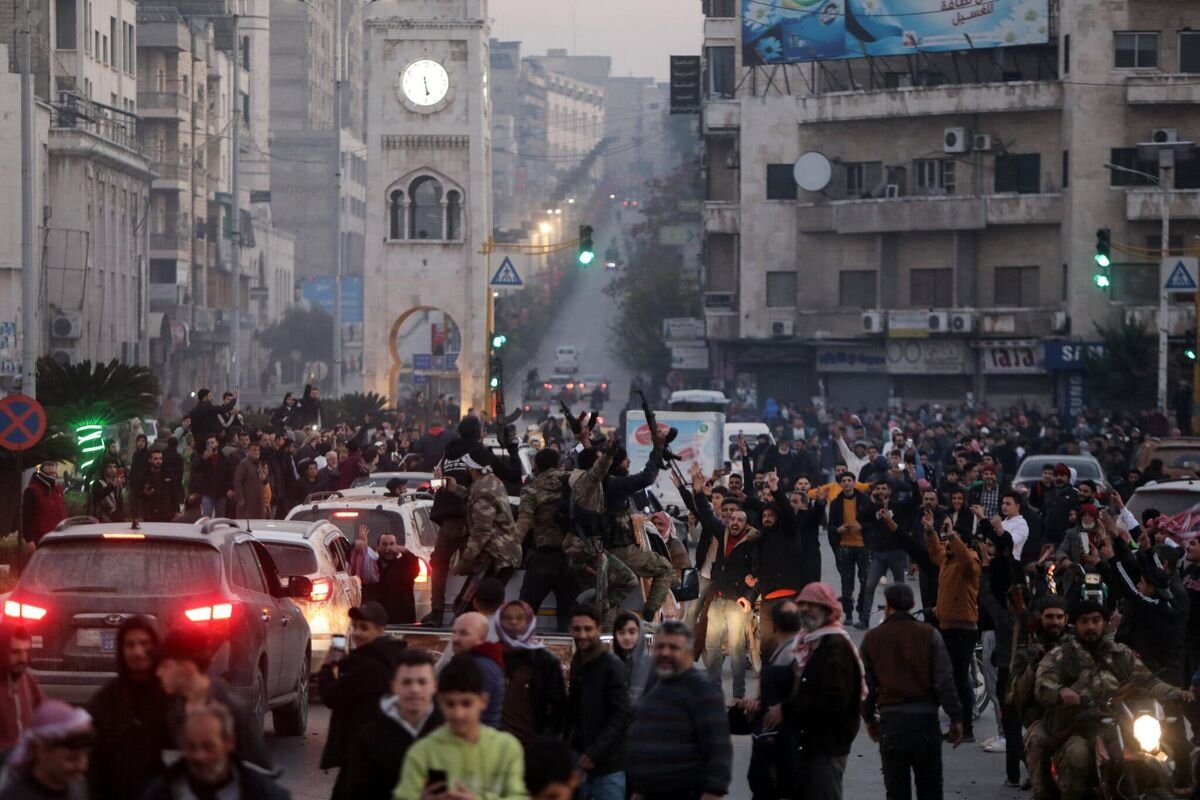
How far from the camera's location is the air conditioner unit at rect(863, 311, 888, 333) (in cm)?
6538

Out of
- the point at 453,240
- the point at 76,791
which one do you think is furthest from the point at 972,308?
the point at 76,791

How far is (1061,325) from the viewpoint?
6250 centimetres

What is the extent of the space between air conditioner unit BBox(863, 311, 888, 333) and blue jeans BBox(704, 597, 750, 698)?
4834 cm

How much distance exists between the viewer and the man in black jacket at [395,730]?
8359 mm

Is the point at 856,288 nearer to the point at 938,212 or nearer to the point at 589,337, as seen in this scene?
the point at 938,212

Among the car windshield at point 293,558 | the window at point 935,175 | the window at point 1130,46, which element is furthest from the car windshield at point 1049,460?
the window at point 935,175

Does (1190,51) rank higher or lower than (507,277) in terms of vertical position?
higher

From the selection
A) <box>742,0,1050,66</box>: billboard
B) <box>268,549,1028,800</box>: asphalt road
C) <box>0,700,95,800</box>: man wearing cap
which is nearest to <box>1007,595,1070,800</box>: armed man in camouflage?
<box>268,549,1028,800</box>: asphalt road

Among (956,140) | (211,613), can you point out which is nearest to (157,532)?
(211,613)

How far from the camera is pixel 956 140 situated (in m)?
64.3

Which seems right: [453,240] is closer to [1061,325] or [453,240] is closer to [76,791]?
[1061,325]

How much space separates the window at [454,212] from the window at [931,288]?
43.6ft

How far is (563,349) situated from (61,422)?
84729mm

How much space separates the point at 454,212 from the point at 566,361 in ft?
148
